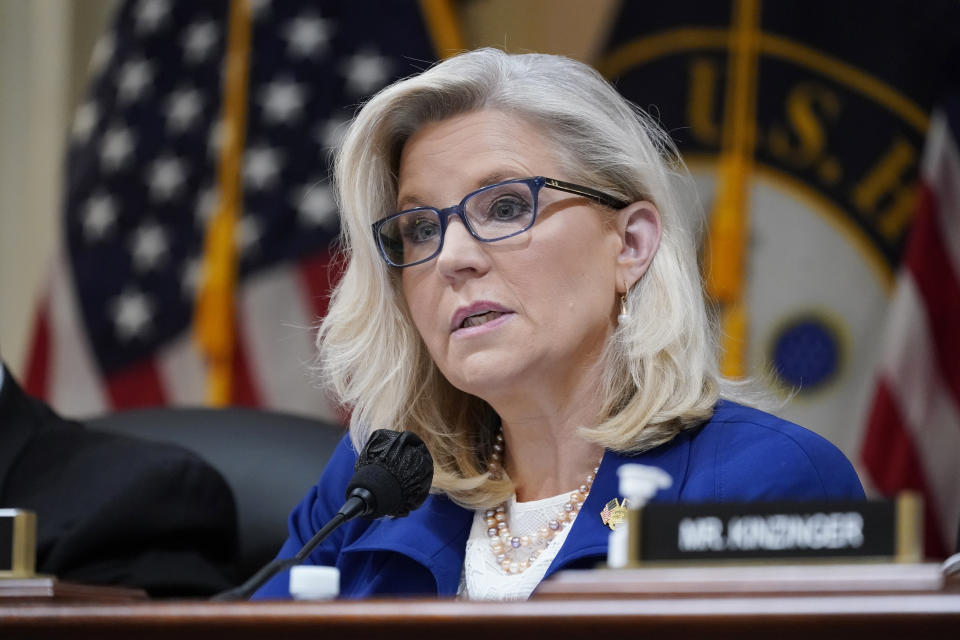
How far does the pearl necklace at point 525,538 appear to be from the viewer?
6.06 feet

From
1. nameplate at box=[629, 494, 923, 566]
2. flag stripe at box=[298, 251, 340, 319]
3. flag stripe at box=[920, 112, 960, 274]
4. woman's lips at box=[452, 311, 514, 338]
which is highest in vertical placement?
flag stripe at box=[920, 112, 960, 274]

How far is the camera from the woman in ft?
5.90

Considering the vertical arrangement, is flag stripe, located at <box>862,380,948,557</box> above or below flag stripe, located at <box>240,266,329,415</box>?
below

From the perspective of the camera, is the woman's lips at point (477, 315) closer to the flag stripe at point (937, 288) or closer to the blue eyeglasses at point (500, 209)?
the blue eyeglasses at point (500, 209)

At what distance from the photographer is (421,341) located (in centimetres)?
210

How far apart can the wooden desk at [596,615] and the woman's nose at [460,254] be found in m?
0.88

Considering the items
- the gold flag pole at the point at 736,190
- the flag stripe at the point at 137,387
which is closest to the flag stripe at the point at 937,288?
the gold flag pole at the point at 736,190

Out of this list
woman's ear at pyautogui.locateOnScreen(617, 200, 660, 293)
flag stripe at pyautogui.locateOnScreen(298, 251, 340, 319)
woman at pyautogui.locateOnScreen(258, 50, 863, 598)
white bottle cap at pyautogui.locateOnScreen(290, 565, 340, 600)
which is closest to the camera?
white bottle cap at pyautogui.locateOnScreen(290, 565, 340, 600)

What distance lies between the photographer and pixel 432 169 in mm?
1931

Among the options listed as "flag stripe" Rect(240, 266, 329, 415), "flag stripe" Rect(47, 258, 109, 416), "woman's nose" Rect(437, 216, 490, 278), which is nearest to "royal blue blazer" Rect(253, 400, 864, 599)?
"woman's nose" Rect(437, 216, 490, 278)

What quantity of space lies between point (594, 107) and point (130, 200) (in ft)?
7.41

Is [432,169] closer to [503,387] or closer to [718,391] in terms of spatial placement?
[503,387]

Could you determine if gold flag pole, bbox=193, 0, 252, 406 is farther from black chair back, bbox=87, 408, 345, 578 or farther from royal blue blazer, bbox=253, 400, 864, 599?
royal blue blazer, bbox=253, 400, 864, 599

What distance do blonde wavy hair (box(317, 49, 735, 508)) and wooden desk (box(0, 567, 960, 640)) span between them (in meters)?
0.85
